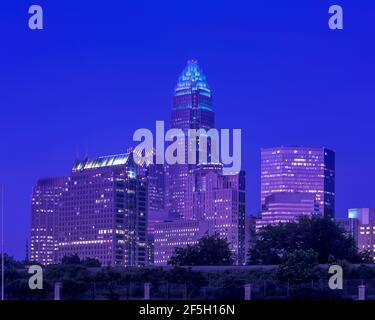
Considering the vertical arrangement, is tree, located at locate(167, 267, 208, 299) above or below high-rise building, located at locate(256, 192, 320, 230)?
below

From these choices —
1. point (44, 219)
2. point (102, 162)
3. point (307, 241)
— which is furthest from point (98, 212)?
point (307, 241)

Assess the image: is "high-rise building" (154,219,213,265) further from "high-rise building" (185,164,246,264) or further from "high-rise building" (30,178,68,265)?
"high-rise building" (30,178,68,265)

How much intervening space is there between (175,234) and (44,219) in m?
30.8

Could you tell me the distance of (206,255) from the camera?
231 ft

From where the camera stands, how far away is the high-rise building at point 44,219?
99.8 meters

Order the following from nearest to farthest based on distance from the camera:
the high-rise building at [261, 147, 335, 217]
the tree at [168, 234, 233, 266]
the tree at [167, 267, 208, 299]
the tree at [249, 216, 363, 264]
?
1. the tree at [167, 267, 208, 299]
2. the tree at [249, 216, 363, 264]
3. the tree at [168, 234, 233, 266]
4. the high-rise building at [261, 147, 335, 217]

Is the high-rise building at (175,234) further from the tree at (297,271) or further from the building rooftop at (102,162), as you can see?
the tree at (297,271)

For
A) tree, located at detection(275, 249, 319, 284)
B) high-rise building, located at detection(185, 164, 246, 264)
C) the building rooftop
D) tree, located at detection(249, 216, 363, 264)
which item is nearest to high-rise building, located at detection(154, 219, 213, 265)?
high-rise building, located at detection(185, 164, 246, 264)

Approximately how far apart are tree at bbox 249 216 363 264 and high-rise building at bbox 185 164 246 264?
3940 cm

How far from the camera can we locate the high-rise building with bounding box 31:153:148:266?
9612cm

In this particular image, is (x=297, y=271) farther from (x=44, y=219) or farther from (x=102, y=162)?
(x=44, y=219)

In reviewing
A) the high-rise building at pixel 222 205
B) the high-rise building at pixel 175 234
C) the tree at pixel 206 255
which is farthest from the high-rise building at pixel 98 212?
the tree at pixel 206 255

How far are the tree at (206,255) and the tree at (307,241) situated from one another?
8.09 feet
